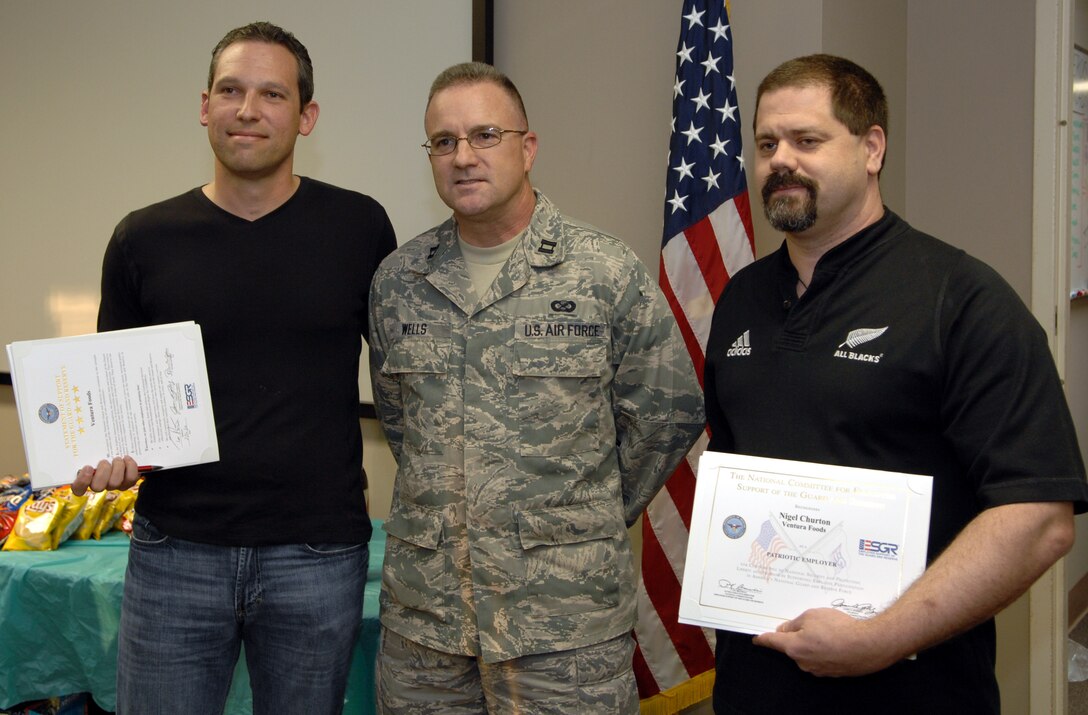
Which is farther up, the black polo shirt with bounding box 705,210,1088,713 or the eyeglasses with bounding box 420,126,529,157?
the eyeglasses with bounding box 420,126,529,157

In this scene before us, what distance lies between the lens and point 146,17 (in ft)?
11.5

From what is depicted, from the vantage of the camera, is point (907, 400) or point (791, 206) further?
point (791, 206)

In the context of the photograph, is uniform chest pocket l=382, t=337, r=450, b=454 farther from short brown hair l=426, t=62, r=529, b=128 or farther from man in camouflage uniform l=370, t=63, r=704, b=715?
short brown hair l=426, t=62, r=529, b=128

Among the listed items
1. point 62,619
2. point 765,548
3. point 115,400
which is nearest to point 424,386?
point 115,400

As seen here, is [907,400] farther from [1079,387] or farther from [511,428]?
[1079,387]

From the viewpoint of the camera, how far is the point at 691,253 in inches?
94.3

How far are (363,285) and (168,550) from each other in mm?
617

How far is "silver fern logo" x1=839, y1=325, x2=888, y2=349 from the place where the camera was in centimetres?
126

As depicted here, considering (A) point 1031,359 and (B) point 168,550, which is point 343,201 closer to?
(B) point 168,550

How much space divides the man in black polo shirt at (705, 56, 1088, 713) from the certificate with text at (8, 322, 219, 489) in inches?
36.4

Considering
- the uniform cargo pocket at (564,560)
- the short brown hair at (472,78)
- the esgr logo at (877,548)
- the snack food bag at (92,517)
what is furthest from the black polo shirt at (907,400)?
the snack food bag at (92,517)

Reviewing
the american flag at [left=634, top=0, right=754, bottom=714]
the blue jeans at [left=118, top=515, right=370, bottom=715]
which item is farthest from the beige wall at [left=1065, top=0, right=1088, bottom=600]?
the blue jeans at [left=118, top=515, right=370, bottom=715]

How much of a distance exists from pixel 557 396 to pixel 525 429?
0.08m

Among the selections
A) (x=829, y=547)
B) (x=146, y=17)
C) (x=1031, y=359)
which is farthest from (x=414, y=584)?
(x=146, y=17)
